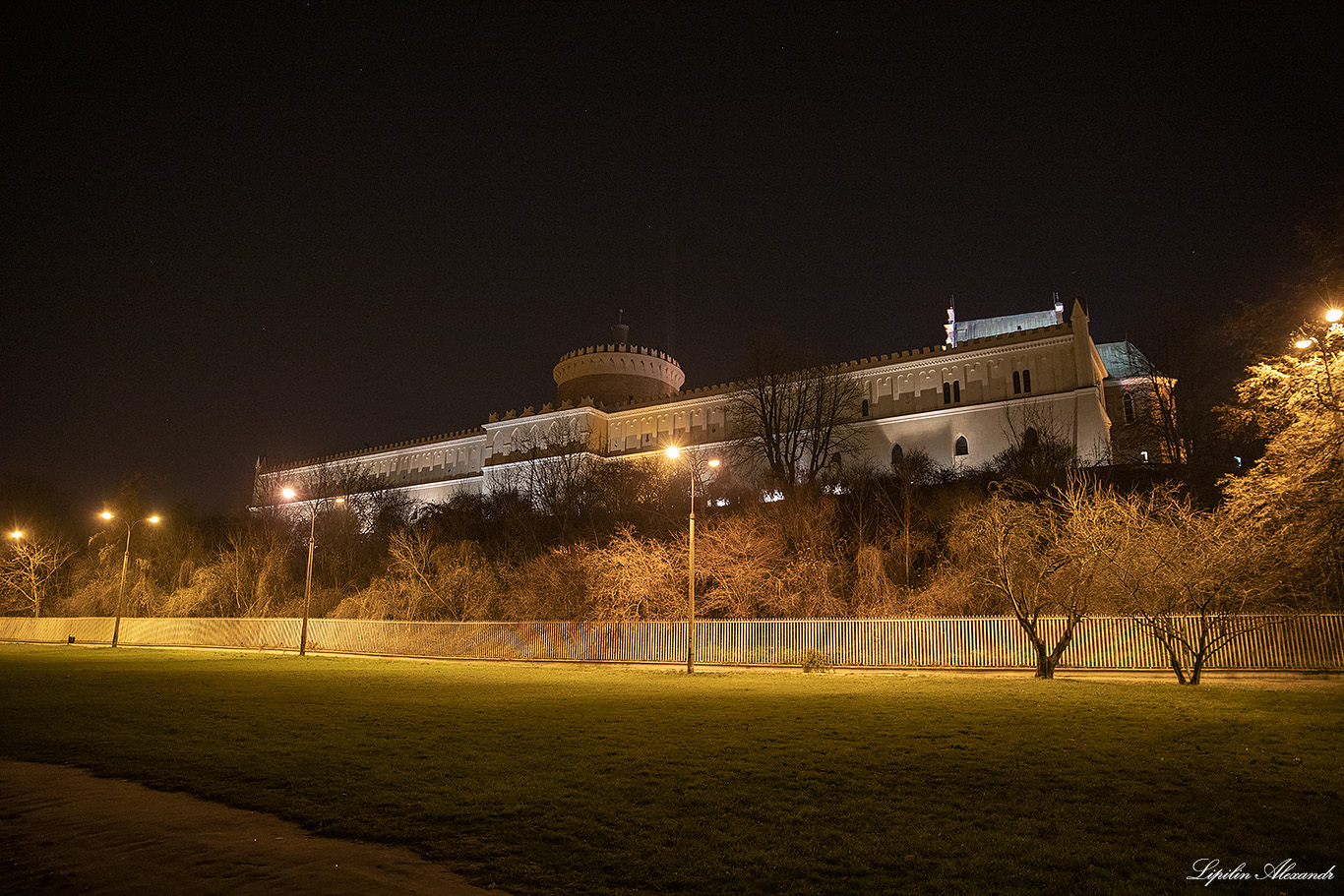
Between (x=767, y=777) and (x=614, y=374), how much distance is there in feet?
238

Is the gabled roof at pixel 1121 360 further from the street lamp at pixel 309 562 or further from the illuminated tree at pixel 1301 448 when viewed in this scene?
the street lamp at pixel 309 562

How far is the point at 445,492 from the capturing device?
81.4 metres

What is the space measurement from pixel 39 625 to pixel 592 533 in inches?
1388

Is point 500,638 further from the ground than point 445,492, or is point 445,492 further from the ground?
point 445,492

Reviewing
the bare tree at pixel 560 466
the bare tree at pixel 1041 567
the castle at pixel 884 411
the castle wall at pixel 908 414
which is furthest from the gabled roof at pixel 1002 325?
the bare tree at pixel 1041 567

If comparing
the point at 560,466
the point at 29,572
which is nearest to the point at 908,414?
the point at 560,466

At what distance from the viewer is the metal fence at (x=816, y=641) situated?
20547 millimetres

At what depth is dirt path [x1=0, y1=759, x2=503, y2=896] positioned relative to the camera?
5.43 metres

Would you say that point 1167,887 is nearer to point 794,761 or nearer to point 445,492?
point 794,761

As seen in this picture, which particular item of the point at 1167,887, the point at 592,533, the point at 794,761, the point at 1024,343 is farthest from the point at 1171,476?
the point at 1167,887

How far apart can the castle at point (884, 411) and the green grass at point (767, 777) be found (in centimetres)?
3964

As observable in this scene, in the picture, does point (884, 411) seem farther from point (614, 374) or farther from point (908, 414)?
point (614, 374)

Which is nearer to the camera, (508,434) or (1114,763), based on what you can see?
(1114,763)

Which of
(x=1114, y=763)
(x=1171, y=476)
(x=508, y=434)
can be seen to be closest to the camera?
(x=1114, y=763)
